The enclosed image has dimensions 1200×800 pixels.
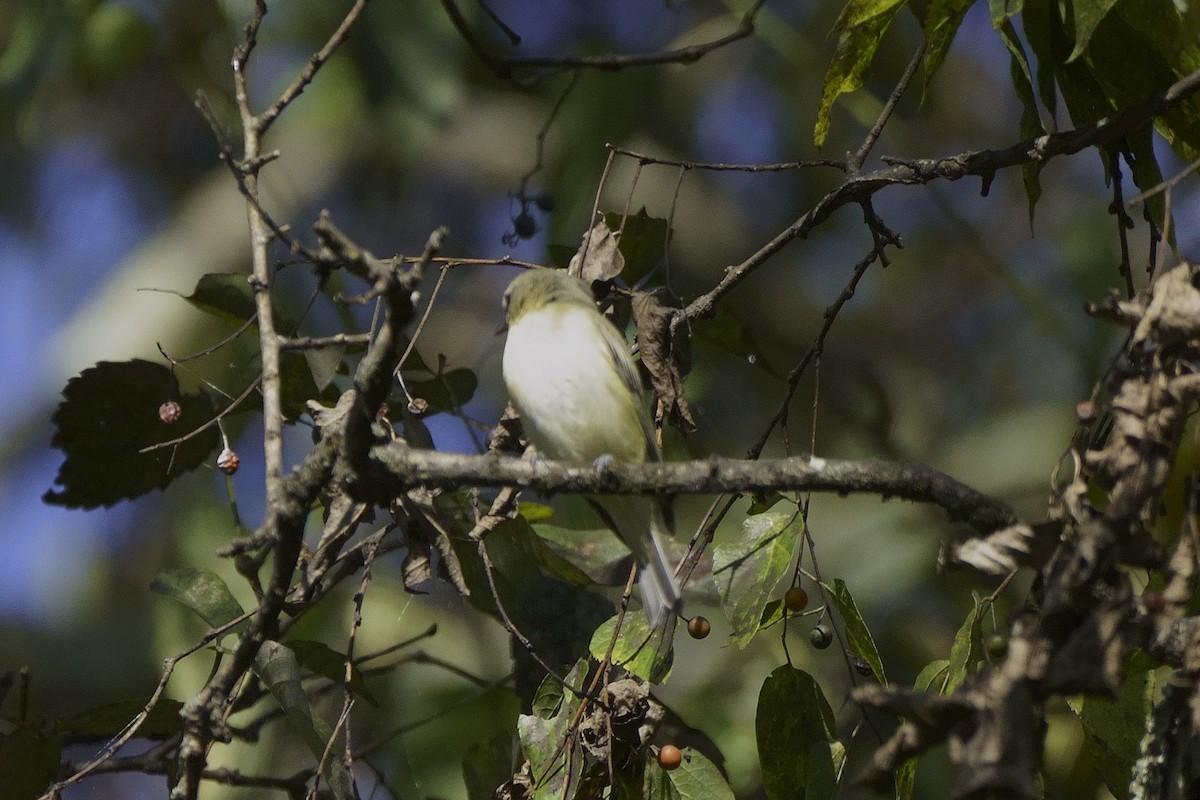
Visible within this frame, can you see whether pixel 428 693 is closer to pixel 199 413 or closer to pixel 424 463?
pixel 199 413

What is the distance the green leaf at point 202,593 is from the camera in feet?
9.09

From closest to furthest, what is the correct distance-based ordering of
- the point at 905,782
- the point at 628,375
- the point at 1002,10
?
the point at 1002,10 → the point at 905,782 → the point at 628,375

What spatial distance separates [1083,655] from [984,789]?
239mm

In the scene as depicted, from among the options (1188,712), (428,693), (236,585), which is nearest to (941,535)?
(428,693)

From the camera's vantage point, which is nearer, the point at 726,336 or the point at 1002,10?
the point at 1002,10

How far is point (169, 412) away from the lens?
3291 mm

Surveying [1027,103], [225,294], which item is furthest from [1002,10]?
[225,294]

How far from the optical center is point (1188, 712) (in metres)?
1.93

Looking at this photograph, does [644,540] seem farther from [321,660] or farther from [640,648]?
[321,660]

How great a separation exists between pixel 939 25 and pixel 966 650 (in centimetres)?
132

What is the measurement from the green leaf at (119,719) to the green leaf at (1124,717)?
211 cm

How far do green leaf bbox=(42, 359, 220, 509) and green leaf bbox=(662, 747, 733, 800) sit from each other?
167 cm

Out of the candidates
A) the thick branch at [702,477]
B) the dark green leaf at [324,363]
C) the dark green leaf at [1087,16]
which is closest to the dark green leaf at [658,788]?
the thick branch at [702,477]

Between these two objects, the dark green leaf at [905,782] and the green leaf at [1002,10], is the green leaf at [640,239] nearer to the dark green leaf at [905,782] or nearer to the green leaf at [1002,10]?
the green leaf at [1002,10]
